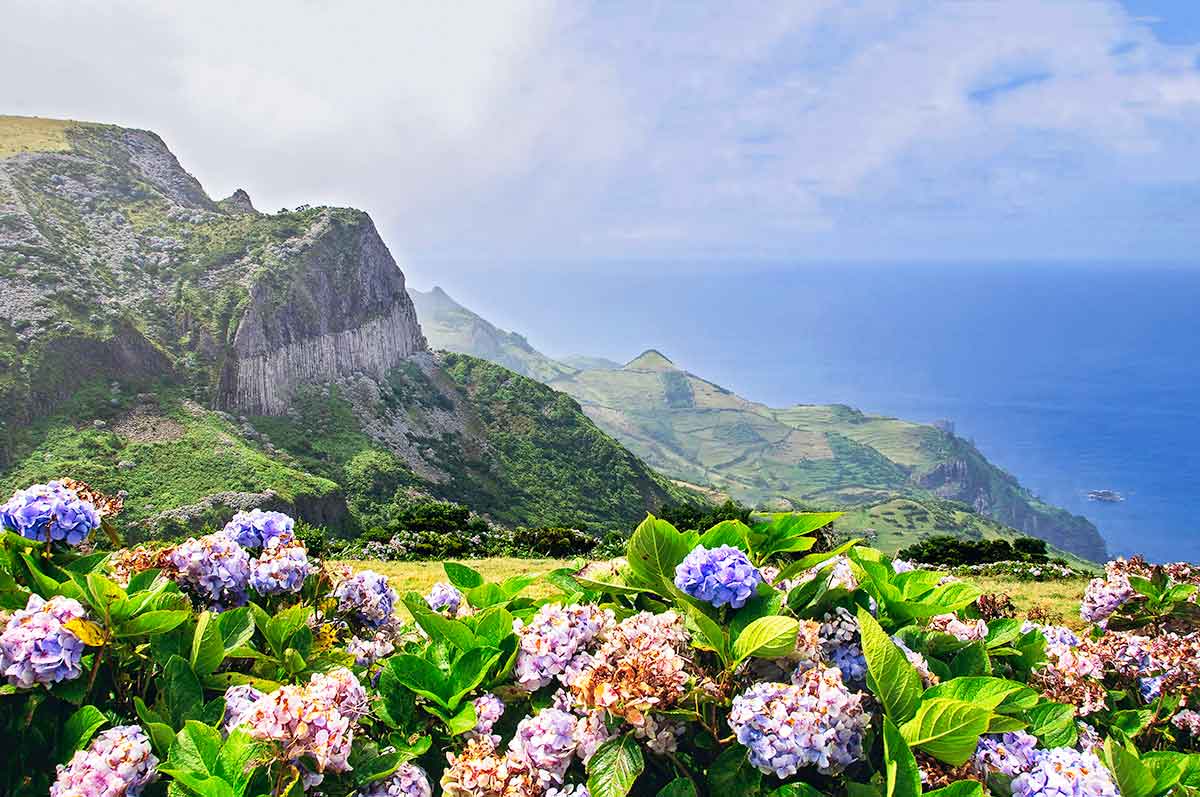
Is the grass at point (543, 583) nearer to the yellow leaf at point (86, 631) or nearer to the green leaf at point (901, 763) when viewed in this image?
the yellow leaf at point (86, 631)

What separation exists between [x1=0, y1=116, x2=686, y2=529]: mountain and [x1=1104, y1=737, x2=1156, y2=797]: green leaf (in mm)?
50499

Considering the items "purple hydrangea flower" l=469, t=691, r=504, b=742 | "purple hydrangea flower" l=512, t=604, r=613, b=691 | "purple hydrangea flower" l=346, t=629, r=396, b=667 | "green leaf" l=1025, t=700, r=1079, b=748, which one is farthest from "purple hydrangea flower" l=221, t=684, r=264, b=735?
"green leaf" l=1025, t=700, r=1079, b=748

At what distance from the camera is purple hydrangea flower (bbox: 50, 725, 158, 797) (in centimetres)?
193

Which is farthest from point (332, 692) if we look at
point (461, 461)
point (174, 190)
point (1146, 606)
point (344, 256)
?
point (174, 190)

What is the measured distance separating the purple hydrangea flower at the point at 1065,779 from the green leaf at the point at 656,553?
114 cm

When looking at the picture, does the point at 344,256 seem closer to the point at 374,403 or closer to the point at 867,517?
the point at 374,403

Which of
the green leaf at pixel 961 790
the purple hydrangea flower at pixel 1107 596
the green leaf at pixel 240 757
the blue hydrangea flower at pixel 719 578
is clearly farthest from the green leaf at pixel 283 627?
the purple hydrangea flower at pixel 1107 596

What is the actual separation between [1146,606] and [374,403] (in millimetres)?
83039

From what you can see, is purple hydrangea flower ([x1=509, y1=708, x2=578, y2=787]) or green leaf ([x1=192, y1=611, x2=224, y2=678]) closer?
purple hydrangea flower ([x1=509, y1=708, x2=578, y2=787])

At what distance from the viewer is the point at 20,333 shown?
55.5 m

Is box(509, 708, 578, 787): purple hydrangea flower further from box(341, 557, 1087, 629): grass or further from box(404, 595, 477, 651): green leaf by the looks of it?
box(341, 557, 1087, 629): grass

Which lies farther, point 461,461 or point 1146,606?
point 461,461

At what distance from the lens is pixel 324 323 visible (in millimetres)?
84562

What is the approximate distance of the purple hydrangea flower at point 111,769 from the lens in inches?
75.8
